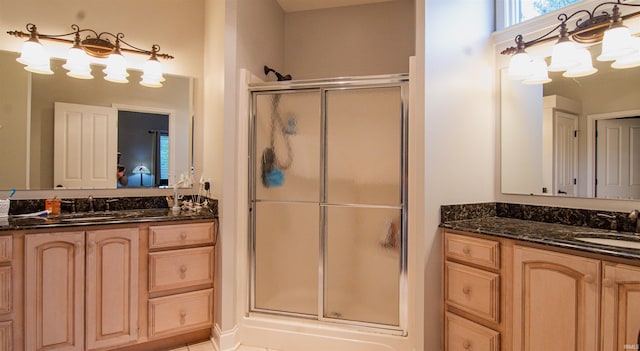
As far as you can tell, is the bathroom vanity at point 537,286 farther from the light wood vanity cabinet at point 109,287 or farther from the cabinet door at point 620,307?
the light wood vanity cabinet at point 109,287

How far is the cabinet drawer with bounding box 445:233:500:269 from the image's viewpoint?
1688mm

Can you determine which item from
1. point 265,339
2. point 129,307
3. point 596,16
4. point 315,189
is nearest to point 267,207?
point 315,189

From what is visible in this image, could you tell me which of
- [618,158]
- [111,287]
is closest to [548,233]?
[618,158]

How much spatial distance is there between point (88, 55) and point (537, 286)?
323 centimetres

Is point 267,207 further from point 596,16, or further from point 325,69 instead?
point 596,16

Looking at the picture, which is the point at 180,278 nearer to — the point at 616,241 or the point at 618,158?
the point at 616,241

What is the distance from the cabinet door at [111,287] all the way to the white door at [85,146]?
68 cm

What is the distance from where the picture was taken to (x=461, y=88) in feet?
6.85

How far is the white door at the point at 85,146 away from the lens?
2309mm

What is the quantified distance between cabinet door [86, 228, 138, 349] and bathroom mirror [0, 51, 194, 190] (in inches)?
26.8

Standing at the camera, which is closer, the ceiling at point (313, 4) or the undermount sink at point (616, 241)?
the undermount sink at point (616, 241)

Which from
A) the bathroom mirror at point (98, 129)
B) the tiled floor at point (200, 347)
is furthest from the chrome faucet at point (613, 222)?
the bathroom mirror at point (98, 129)

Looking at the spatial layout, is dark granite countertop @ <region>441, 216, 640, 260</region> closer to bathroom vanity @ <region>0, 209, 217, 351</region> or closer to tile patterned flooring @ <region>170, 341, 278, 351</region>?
tile patterned flooring @ <region>170, 341, 278, 351</region>

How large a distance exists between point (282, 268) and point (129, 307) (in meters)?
1.02
